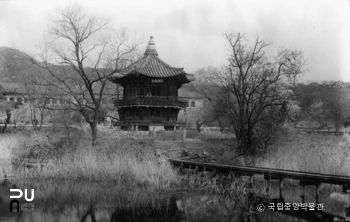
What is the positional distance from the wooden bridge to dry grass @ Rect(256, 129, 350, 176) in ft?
8.07

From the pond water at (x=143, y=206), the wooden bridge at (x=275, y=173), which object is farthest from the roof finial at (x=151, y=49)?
the pond water at (x=143, y=206)

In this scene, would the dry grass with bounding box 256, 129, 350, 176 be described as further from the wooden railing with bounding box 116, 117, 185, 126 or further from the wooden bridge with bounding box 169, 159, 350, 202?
the wooden railing with bounding box 116, 117, 185, 126

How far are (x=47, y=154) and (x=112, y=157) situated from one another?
11.1 feet

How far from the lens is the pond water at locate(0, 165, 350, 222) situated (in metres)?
11.7

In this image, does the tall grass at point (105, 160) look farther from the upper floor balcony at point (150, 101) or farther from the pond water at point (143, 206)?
the upper floor balcony at point (150, 101)

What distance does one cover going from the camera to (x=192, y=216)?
39.1ft

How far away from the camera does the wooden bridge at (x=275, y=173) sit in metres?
11.7

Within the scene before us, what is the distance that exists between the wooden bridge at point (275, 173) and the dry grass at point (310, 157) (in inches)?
96.9

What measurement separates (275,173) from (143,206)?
4.24m

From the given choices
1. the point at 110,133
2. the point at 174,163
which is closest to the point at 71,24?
the point at 110,133

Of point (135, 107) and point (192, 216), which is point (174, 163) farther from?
point (135, 107)
